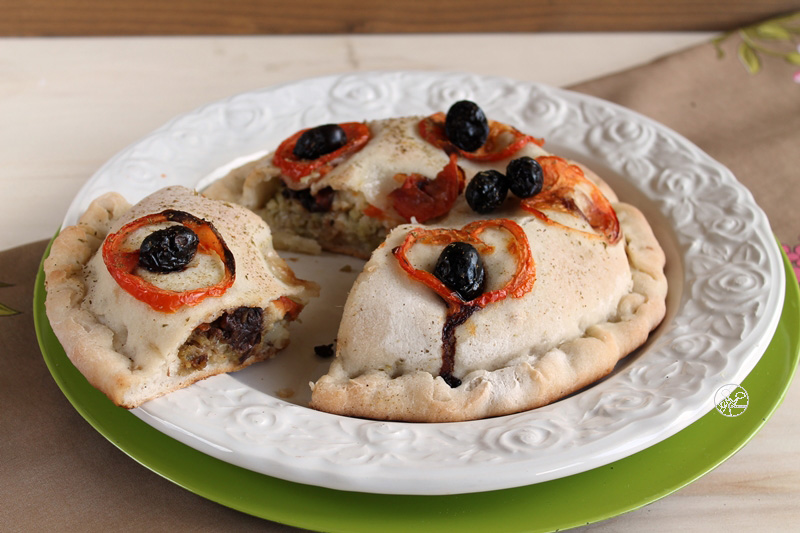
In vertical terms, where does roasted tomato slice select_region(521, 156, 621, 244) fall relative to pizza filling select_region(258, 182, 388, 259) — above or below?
above

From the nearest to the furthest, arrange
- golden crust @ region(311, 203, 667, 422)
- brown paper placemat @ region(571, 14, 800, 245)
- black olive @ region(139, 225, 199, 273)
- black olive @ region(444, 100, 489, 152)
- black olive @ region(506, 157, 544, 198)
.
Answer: golden crust @ region(311, 203, 667, 422)
black olive @ region(139, 225, 199, 273)
black olive @ region(506, 157, 544, 198)
black olive @ region(444, 100, 489, 152)
brown paper placemat @ region(571, 14, 800, 245)

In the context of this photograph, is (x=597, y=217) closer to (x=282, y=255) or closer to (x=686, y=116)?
(x=282, y=255)

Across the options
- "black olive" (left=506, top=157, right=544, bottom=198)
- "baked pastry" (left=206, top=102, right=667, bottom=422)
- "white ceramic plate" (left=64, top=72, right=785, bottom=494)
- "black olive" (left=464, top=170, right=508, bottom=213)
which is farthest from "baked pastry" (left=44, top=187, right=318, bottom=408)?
"black olive" (left=506, top=157, right=544, bottom=198)

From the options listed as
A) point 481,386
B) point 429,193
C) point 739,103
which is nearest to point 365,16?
point 739,103

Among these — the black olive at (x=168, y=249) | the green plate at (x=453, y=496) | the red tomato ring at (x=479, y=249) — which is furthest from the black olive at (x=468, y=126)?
the green plate at (x=453, y=496)

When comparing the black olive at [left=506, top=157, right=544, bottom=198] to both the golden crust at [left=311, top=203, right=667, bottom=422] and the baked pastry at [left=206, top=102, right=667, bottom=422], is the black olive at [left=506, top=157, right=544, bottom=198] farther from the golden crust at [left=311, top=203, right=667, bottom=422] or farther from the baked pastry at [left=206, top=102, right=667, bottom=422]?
the golden crust at [left=311, top=203, right=667, bottom=422]

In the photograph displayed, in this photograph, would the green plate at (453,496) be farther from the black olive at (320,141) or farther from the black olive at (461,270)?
the black olive at (320,141)

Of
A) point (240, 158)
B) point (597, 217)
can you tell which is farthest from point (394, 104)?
point (597, 217)
